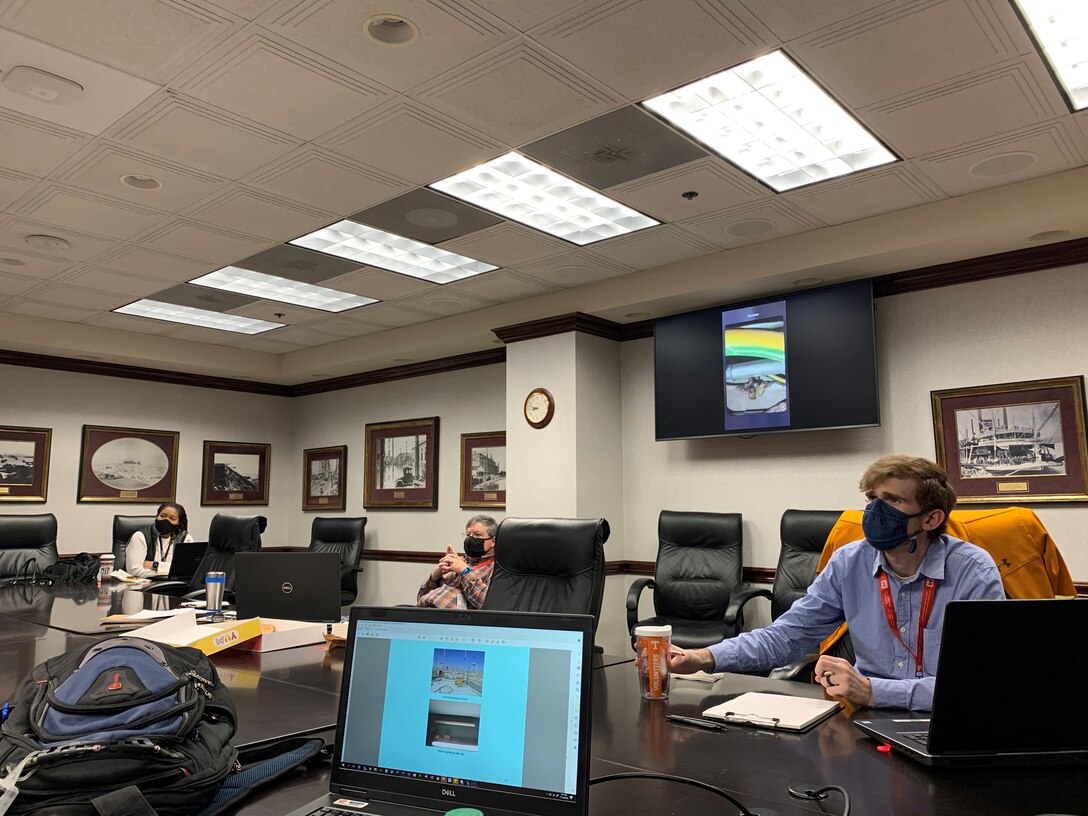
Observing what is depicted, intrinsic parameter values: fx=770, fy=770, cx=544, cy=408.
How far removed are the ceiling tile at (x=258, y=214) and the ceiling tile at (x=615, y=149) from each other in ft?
4.48

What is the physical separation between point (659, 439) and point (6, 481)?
550 centimetres

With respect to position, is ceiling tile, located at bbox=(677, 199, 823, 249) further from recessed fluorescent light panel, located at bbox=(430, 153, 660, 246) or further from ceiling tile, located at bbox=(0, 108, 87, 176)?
ceiling tile, located at bbox=(0, 108, 87, 176)

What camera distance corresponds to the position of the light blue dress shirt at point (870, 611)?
78.2 inches

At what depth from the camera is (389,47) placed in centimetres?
265

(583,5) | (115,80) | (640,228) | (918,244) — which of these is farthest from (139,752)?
(918,244)

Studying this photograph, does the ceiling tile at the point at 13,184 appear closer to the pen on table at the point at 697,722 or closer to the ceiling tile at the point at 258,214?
the ceiling tile at the point at 258,214

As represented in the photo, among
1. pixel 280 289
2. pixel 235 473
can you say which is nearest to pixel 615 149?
pixel 280 289

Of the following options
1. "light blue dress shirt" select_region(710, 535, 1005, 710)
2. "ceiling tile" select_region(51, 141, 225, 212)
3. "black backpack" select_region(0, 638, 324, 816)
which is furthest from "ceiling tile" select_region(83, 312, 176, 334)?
"light blue dress shirt" select_region(710, 535, 1005, 710)

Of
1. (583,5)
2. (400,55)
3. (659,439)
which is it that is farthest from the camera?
(659,439)

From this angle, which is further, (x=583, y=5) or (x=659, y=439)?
(x=659, y=439)

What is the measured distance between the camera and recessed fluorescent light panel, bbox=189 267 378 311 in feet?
17.2

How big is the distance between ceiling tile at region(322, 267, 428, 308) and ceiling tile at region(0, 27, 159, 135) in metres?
2.04

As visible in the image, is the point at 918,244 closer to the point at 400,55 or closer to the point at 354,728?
the point at 400,55

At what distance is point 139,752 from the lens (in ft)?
3.61
